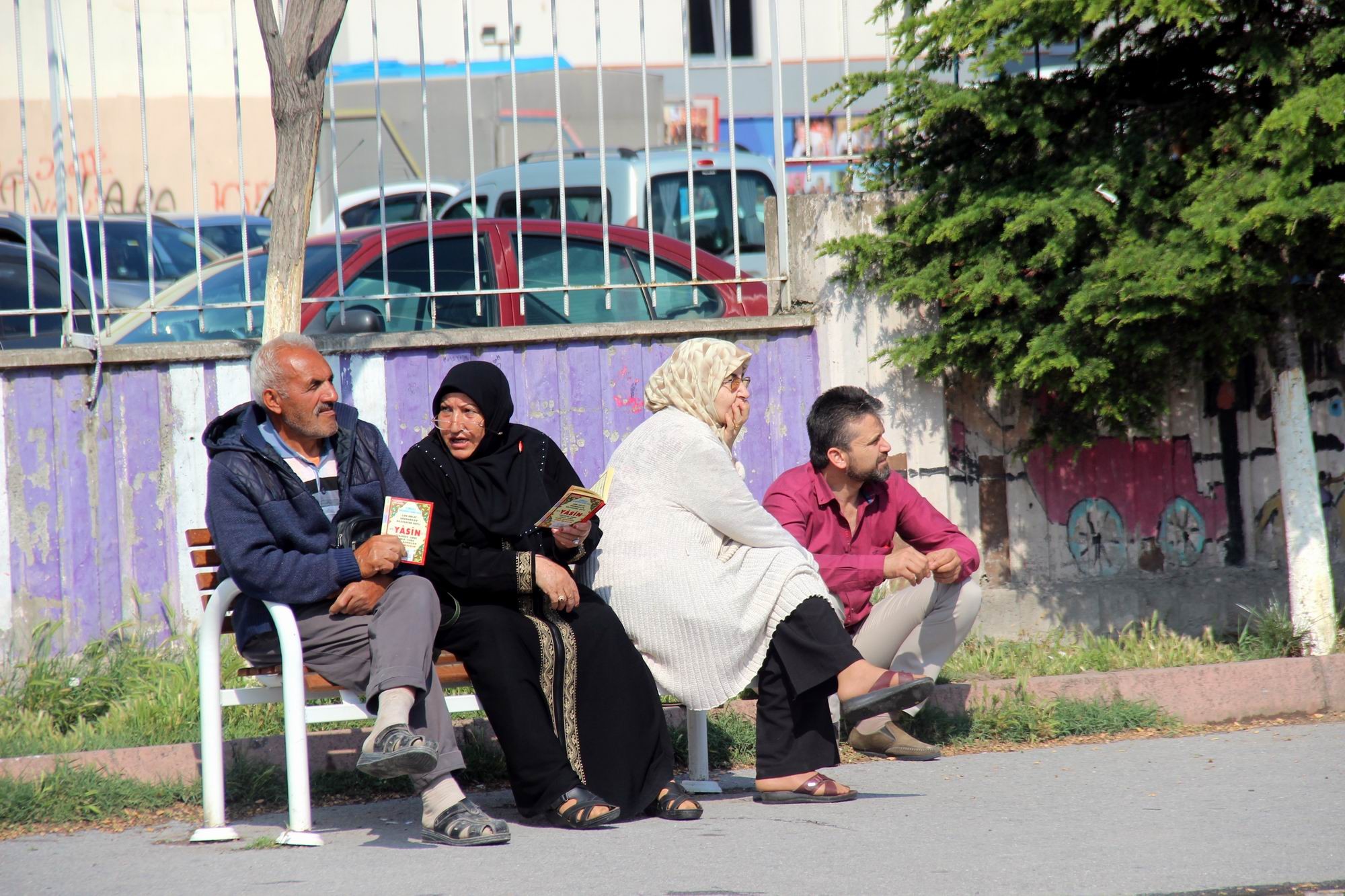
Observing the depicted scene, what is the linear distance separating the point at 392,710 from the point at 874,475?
2.02 meters

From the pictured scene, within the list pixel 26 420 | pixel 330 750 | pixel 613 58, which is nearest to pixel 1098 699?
pixel 330 750

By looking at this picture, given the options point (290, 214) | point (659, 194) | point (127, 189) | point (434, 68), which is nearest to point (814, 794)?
point (290, 214)

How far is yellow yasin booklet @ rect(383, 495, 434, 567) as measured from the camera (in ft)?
13.2

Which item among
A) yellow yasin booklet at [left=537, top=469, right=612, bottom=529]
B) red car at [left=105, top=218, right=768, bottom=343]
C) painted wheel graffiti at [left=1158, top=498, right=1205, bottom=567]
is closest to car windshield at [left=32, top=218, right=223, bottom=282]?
red car at [left=105, top=218, right=768, bottom=343]

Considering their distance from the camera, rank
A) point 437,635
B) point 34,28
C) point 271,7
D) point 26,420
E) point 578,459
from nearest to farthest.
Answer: point 437,635
point 271,7
point 26,420
point 578,459
point 34,28

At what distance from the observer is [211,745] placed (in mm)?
3932

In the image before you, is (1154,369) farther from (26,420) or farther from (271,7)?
(26,420)

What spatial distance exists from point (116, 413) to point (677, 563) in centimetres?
255

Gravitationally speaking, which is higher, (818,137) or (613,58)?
(613,58)

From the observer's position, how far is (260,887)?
3410 mm

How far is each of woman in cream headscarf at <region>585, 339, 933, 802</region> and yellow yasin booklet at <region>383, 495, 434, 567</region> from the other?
66cm

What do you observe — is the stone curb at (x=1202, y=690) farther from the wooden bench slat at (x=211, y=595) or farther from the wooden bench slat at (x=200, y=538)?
the wooden bench slat at (x=200, y=538)

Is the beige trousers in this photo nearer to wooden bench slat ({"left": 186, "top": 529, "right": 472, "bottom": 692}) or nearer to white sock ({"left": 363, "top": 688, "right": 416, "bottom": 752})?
wooden bench slat ({"left": 186, "top": 529, "right": 472, "bottom": 692})

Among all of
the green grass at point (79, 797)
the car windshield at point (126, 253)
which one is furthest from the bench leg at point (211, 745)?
the car windshield at point (126, 253)
